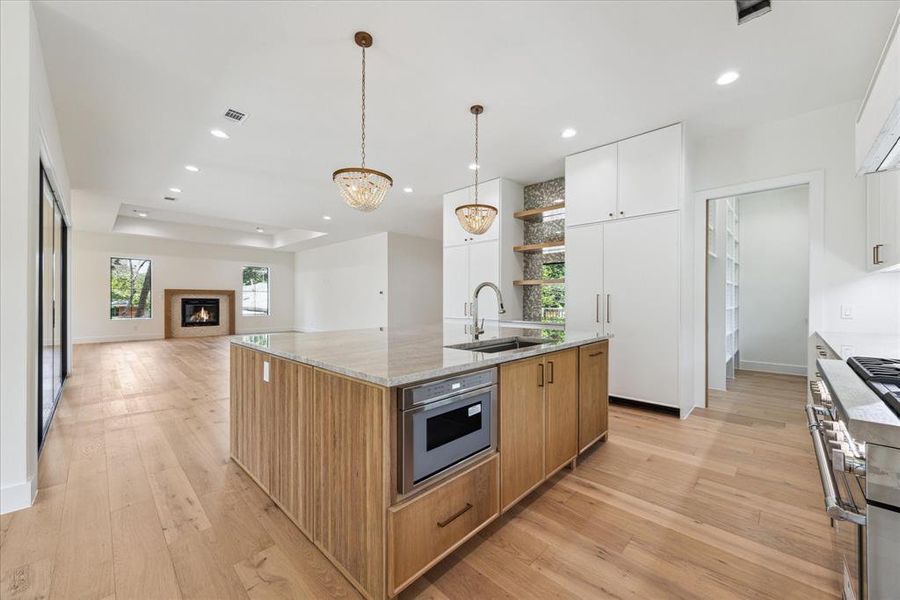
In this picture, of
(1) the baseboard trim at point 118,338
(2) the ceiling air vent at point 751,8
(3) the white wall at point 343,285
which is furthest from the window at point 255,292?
(2) the ceiling air vent at point 751,8

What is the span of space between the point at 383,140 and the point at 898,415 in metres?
3.90

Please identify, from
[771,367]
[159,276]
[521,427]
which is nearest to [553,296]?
[521,427]

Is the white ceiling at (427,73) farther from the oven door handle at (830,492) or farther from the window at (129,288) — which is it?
the window at (129,288)

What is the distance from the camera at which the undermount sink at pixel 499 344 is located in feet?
6.58

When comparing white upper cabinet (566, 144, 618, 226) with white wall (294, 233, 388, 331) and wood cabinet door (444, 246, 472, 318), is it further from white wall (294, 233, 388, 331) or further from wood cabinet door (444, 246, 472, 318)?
white wall (294, 233, 388, 331)

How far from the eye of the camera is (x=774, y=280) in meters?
5.22

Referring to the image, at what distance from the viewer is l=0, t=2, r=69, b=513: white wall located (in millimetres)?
1857

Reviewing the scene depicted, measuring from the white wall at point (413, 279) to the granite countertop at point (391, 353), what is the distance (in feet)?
20.0

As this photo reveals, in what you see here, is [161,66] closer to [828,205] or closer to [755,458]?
[755,458]

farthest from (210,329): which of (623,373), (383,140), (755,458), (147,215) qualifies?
(755,458)

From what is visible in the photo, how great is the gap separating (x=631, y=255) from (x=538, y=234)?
5.22ft

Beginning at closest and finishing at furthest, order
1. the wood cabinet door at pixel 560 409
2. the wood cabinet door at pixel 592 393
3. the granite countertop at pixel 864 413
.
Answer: the granite countertop at pixel 864 413 → the wood cabinet door at pixel 560 409 → the wood cabinet door at pixel 592 393

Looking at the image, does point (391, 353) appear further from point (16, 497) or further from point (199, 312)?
point (199, 312)

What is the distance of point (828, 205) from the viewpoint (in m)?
3.00
